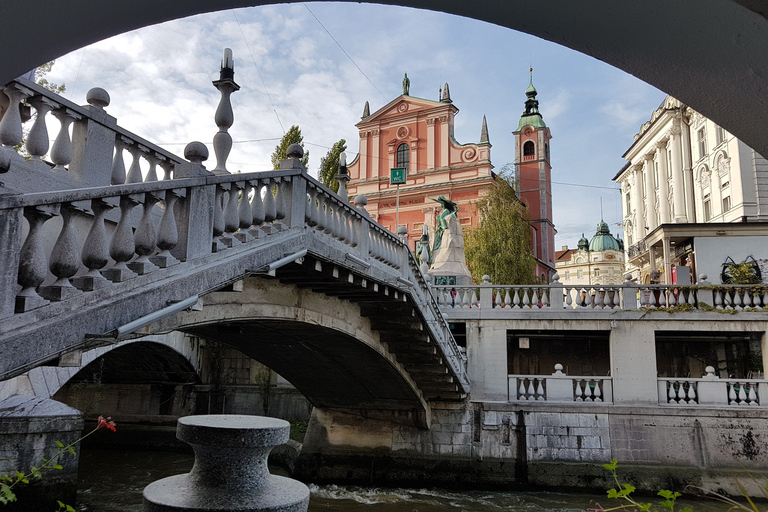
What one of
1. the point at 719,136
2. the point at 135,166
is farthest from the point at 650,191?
the point at 135,166

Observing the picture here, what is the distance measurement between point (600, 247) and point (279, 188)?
74342 millimetres

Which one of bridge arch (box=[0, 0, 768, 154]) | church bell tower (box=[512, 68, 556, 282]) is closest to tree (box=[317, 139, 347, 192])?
church bell tower (box=[512, 68, 556, 282])

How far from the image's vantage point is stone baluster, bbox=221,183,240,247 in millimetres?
5293

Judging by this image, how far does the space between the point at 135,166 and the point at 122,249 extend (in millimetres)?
1648

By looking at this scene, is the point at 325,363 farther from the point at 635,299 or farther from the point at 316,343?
the point at 635,299

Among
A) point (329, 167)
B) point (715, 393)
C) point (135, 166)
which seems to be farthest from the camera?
point (329, 167)

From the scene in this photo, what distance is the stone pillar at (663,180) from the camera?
35.5m

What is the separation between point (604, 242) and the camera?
75.1 meters

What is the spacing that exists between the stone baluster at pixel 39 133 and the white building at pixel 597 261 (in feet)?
235

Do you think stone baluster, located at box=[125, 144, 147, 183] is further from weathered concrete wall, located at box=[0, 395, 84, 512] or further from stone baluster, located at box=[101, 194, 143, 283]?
weathered concrete wall, located at box=[0, 395, 84, 512]

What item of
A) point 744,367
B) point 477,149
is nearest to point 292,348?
point 744,367

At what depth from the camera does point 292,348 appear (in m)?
11.5

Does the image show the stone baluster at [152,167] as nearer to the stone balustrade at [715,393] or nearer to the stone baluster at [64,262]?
the stone baluster at [64,262]

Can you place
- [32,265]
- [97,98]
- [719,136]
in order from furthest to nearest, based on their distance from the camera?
[719,136] < [97,98] < [32,265]
